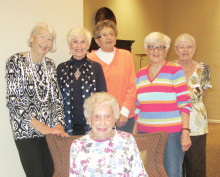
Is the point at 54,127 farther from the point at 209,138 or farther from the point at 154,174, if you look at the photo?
the point at 209,138

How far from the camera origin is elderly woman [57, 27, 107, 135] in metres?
2.15

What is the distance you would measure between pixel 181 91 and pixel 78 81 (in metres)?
0.83

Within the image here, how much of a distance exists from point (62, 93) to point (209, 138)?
4.33 metres

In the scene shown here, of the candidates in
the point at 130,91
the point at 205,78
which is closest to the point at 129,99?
the point at 130,91

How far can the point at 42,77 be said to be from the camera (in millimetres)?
2010

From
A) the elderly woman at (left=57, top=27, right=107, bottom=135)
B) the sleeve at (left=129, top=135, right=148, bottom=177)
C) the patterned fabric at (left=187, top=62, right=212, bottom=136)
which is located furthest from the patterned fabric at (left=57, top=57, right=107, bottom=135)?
the patterned fabric at (left=187, top=62, right=212, bottom=136)

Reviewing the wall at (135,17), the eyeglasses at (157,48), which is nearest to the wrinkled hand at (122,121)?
the eyeglasses at (157,48)

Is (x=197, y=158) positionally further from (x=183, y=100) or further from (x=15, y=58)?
(x=15, y=58)

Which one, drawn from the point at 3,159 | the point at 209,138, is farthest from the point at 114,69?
the point at 209,138

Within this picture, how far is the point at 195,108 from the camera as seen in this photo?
2.63 meters

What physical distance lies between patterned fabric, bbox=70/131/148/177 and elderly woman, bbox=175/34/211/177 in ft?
3.81

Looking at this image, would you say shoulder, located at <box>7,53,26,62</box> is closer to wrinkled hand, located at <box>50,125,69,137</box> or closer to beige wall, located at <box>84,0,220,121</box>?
wrinkled hand, located at <box>50,125,69,137</box>

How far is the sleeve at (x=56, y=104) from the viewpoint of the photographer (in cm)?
204

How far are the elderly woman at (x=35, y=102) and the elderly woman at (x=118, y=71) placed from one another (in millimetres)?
623
